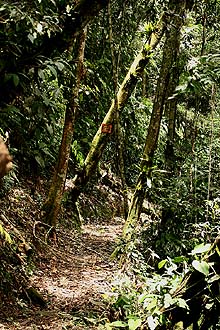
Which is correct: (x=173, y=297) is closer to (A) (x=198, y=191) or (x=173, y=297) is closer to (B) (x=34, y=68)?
(B) (x=34, y=68)

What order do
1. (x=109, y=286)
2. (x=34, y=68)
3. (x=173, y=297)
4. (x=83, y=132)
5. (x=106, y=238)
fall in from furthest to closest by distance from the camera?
(x=83, y=132) → (x=106, y=238) → (x=109, y=286) → (x=34, y=68) → (x=173, y=297)

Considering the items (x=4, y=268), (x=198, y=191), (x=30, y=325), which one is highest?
(x=198, y=191)

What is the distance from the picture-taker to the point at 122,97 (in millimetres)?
8250

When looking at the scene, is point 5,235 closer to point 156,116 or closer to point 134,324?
point 134,324

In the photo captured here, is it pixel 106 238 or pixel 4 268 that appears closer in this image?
pixel 4 268

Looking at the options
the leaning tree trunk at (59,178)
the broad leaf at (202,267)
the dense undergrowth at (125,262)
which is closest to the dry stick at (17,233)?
the dense undergrowth at (125,262)

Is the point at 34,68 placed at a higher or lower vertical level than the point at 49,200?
higher

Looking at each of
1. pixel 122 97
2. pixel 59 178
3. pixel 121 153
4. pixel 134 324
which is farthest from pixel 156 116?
pixel 134 324

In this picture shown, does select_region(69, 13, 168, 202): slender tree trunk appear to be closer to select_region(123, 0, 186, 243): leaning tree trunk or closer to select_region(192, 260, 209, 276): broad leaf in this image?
select_region(123, 0, 186, 243): leaning tree trunk

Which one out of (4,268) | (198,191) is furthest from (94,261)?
(4,268)

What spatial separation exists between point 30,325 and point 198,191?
3197 mm

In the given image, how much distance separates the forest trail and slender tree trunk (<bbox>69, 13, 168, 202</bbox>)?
1.07 metres

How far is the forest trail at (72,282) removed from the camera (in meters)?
4.38

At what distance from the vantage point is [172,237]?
21.2 feet
